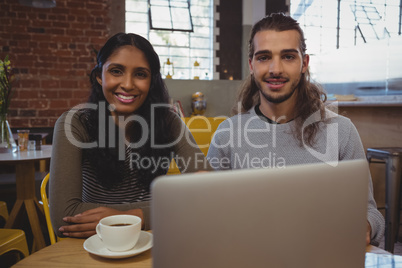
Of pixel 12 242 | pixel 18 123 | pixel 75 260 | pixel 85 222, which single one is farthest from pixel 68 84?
pixel 75 260

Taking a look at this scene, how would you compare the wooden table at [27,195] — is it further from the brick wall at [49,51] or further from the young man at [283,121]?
the brick wall at [49,51]

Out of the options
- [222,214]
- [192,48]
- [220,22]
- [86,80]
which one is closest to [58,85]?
[86,80]

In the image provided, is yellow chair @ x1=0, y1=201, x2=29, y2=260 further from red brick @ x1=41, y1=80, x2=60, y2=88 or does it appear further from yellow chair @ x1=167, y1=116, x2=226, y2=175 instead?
red brick @ x1=41, y1=80, x2=60, y2=88

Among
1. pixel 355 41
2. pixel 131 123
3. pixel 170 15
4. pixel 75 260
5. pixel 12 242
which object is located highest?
pixel 170 15

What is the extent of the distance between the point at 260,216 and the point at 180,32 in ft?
16.0

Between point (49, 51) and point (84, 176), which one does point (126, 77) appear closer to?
point (84, 176)

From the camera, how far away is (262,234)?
0.45m

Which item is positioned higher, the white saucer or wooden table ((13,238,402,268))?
the white saucer

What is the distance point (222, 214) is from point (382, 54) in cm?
372

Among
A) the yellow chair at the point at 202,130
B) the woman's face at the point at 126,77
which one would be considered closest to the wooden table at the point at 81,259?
the woman's face at the point at 126,77

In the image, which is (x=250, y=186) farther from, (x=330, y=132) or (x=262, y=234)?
(x=330, y=132)

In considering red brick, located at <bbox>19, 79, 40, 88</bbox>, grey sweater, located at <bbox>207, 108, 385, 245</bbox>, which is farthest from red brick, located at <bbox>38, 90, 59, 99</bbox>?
grey sweater, located at <bbox>207, 108, 385, 245</bbox>

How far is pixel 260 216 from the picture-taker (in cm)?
44

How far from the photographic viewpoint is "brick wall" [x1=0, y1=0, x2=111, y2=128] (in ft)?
13.7
